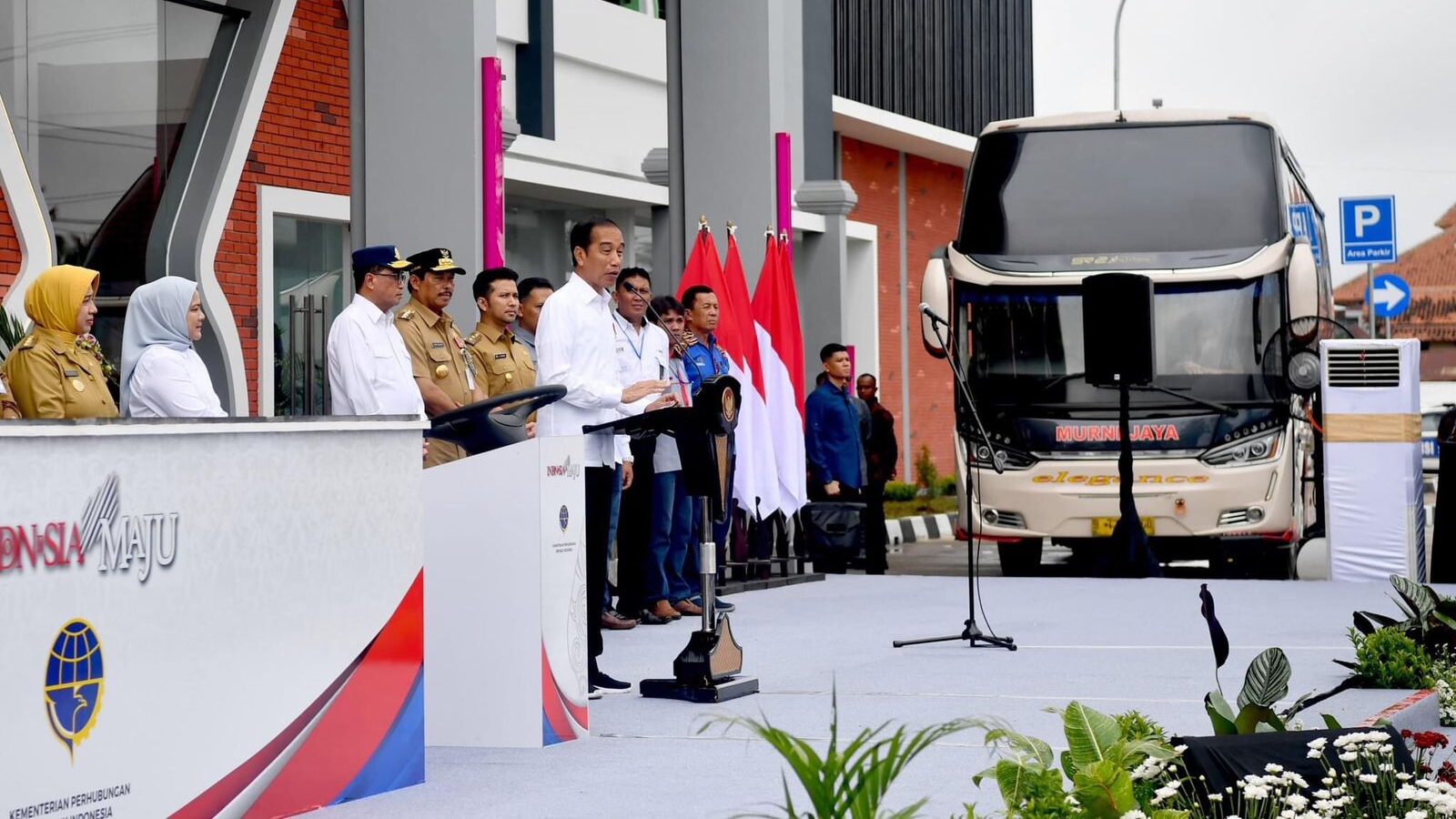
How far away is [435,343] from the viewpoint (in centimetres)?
870

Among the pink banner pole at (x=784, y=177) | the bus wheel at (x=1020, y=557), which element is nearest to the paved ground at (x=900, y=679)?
the bus wheel at (x=1020, y=557)

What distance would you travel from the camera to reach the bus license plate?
14.6 metres

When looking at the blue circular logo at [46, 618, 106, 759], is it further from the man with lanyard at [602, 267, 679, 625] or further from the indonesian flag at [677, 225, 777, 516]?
the indonesian flag at [677, 225, 777, 516]

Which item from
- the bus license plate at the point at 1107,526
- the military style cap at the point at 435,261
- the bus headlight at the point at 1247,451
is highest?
the military style cap at the point at 435,261

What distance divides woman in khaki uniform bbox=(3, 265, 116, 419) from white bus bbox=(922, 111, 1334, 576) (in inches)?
324

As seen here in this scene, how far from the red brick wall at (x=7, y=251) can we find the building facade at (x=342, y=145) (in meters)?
0.02

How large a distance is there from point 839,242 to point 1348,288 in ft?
196

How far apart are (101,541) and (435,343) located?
13.7 feet

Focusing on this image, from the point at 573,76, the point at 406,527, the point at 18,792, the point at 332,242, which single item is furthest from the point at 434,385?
the point at 573,76

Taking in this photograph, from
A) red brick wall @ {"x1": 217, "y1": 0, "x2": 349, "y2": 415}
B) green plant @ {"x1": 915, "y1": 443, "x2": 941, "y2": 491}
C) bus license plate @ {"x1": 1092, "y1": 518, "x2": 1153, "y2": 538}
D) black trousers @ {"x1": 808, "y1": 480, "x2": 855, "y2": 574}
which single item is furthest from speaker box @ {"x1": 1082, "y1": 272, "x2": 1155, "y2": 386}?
green plant @ {"x1": 915, "y1": 443, "x2": 941, "y2": 491}

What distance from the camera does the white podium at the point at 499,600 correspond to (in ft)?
21.1

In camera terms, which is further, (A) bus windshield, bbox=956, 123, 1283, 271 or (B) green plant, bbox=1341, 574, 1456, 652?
(A) bus windshield, bbox=956, 123, 1283, 271

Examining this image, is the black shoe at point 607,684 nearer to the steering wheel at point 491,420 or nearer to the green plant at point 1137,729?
the steering wheel at point 491,420

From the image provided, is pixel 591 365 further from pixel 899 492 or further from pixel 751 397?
pixel 899 492
